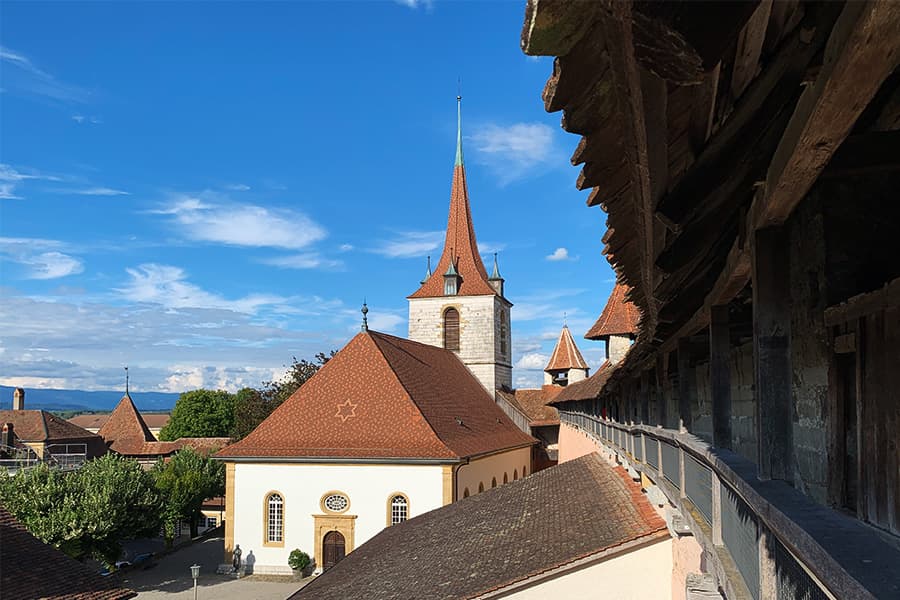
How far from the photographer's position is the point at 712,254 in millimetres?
3939

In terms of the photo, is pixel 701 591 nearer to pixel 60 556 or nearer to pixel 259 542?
pixel 60 556

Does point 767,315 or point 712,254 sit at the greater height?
point 712,254

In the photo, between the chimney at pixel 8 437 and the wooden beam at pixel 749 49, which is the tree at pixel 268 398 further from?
the wooden beam at pixel 749 49

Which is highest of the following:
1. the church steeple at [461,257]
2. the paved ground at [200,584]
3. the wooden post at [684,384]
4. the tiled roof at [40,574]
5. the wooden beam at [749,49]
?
the church steeple at [461,257]

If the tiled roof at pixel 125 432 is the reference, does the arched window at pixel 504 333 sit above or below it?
above

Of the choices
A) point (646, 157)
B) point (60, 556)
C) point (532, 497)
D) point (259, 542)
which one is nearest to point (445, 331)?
point (259, 542)

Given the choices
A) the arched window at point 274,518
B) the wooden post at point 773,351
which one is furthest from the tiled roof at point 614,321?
the wooden post at point 773,351

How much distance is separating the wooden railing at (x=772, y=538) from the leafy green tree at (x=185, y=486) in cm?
3195

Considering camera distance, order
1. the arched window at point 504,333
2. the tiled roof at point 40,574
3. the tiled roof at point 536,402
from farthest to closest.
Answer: the arched window at point 504,333, the tiled roof at point 536,402, the tiled roof at point 40,574

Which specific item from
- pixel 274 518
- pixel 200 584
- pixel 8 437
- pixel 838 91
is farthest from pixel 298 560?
pixel 8 437

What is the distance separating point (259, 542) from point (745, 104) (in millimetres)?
27013

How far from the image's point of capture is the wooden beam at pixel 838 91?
1476 mm

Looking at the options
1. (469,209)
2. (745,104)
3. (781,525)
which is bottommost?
(781,525)

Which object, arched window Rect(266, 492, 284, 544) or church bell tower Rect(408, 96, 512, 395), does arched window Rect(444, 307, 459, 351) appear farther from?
arched window Rect(266, 492, 284, 544)
